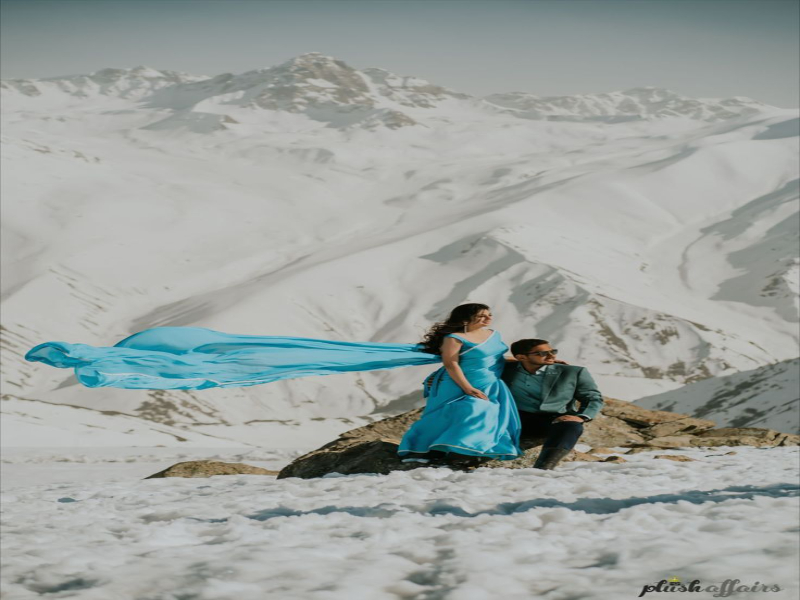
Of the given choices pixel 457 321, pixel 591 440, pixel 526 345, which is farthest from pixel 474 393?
pixel 591 440

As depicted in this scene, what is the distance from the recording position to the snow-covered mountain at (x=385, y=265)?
85000 millimetres

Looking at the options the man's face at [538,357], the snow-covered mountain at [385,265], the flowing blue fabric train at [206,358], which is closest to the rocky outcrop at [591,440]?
the man's face at [538,357]

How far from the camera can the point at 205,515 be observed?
683 cm

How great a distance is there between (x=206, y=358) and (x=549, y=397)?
377 centimetres

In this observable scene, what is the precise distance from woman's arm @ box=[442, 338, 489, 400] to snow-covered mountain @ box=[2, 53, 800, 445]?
37856 mm

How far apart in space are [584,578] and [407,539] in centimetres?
139

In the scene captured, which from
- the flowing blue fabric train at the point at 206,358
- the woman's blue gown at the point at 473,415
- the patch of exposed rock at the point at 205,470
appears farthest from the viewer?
the patch of exposed rock at the point at 205,470

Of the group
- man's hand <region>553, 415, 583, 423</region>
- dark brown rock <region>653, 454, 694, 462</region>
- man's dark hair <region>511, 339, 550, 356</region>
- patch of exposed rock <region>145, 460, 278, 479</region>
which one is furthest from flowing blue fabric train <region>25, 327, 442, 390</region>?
dark brown rock <region>653, 454, 694, 462</region>

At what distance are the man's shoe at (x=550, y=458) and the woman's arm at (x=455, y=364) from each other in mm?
862

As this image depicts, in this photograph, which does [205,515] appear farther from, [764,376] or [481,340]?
[764,376]

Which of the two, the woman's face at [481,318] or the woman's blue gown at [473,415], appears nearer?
the woman's blue gown at [473,415]

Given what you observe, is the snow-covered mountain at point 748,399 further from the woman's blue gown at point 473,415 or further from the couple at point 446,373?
the woman's blue gown at point 473,415

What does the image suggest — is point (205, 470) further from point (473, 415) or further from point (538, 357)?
point (538, 357)

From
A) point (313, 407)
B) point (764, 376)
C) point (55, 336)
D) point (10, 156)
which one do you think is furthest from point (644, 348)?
point (10, 156)
